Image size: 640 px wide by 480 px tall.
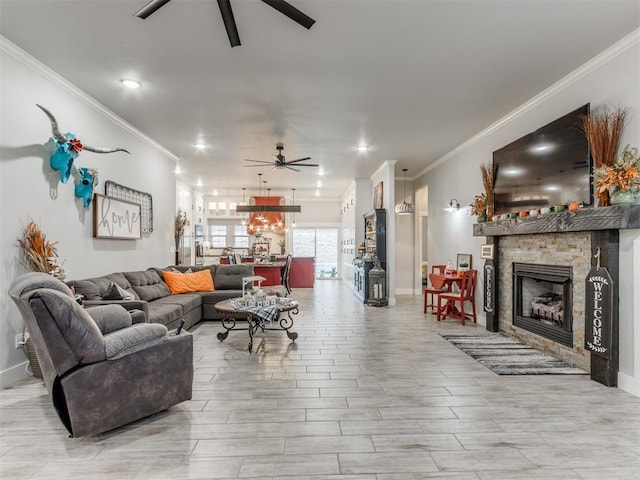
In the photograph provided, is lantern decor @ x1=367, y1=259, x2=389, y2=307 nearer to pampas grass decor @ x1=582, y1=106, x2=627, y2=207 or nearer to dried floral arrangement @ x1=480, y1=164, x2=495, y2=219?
dried floral arrangement @ x1=480, y1=164, x2=495, y2=219

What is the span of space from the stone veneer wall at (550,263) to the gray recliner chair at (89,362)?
12.6 feet

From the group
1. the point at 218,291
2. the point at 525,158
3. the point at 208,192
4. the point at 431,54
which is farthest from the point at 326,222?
the point at 431,54

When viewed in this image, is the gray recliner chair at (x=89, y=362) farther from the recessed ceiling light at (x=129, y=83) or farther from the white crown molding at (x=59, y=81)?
the recessed ceiling light at (x=129, y=83)

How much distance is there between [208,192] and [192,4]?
1008 cm

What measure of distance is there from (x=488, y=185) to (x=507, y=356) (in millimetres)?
2439

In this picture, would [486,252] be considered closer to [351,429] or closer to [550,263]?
[550,263]

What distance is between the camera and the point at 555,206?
12.5 feet

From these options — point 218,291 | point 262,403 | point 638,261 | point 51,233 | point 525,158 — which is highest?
point 525,158

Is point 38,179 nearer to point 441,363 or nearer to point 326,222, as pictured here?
point 441,363

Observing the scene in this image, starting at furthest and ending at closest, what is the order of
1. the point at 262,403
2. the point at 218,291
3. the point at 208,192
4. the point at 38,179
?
the point at 208,192, the point at 218,291, the point at 38,179, the point at 262,403

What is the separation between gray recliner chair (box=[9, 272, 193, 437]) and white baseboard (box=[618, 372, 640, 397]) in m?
3.72

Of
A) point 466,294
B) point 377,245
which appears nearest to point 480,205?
point 466,294

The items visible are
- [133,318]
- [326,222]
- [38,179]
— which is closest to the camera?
[133,318]

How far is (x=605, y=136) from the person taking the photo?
3.25 metres
